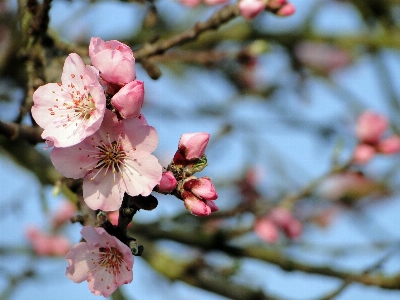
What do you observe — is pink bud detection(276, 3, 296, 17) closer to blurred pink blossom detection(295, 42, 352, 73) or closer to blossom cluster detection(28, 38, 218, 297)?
blossom cluster detection(28, 38, 218, 297)

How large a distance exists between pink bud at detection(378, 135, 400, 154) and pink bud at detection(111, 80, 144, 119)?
6.04 ft

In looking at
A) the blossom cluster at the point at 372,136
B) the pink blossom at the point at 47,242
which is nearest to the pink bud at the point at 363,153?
the blossom cluster at the point at 372,136

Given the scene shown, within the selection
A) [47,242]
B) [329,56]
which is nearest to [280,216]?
[47,242]

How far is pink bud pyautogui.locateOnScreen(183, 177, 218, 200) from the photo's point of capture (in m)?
1.25

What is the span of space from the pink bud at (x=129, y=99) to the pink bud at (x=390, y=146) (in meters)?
1.84

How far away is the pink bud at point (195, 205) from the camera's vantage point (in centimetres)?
123

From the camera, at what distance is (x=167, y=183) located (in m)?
1.22

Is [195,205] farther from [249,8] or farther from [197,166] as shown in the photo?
[249,8]

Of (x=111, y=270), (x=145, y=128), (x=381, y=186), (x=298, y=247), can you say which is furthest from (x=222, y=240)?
(x=381, y=186)

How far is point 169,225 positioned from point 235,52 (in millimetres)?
945

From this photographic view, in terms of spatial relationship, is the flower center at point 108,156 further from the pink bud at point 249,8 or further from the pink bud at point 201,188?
the pink bud at point 249,8

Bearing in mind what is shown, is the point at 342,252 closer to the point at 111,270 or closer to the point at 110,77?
the point at 111,270

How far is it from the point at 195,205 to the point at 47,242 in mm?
3991

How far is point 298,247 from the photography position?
3.22 meters
